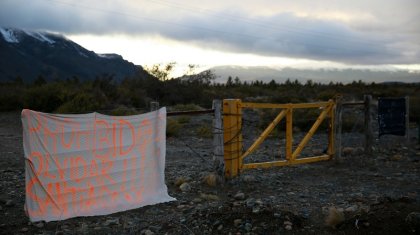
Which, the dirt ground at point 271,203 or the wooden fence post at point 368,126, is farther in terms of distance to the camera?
the wooden fence post at point 368,126

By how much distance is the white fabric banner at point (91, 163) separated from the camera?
6773 mm

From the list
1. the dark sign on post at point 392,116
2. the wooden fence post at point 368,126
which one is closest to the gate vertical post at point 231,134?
the wooden fence post at point 368,126

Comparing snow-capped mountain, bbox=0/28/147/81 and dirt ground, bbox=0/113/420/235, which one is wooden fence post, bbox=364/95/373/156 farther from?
snow-capped mountain, bbox=0/28/147/81

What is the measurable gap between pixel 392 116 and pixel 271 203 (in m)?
7.90

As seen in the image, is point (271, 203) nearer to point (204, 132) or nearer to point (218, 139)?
point (218, 139)

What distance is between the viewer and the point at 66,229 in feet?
21.5

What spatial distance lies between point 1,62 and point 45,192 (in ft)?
258

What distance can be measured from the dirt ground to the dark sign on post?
135 cm

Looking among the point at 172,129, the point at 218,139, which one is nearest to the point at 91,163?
the point at 218,139

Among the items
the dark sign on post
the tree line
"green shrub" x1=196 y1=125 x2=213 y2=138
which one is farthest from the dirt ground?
the tree line

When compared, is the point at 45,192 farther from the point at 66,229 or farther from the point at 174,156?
the point at 174,156

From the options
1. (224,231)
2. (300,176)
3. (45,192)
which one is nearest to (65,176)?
(45,192)

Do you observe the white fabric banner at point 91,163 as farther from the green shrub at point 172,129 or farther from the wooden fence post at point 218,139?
the green shrub at point 172,129

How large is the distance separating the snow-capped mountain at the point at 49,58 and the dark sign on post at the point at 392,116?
66.9 meters
